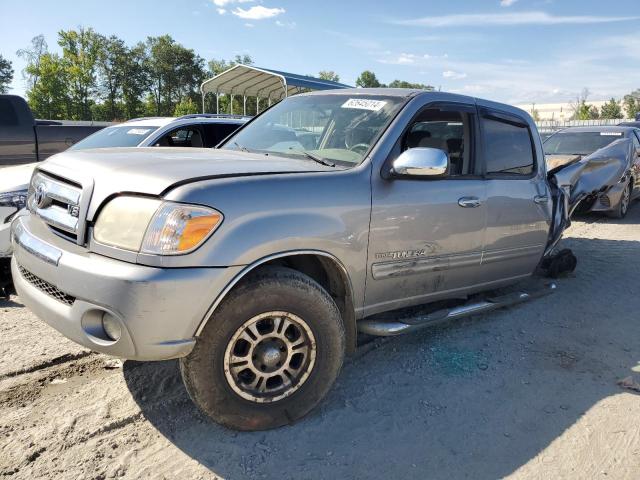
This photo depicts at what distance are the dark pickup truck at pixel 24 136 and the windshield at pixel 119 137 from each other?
1880mm

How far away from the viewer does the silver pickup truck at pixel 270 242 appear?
241 centimetres

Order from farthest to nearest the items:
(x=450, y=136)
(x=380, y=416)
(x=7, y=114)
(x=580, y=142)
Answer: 1. (x=580, y=142)
2. (x=7, y=114)
3. (x=450, y=136)
4. (x=380, y=416)

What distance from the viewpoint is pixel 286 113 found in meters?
4.19

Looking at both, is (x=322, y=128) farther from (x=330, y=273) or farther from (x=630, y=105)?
(x=630, y=105)

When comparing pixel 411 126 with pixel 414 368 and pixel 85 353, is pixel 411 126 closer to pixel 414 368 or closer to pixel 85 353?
pixel 414 368

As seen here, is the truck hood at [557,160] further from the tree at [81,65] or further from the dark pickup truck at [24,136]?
the tree at [81,65]

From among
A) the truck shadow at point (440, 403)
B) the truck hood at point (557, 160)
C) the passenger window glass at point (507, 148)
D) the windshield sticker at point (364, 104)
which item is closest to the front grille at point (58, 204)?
the truck shadow at point (440, 403)

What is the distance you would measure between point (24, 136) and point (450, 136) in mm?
6898

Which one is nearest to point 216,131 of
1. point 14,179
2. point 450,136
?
point 14,179

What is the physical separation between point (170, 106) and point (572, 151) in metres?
52.0

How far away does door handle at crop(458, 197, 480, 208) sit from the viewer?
12.0 feet

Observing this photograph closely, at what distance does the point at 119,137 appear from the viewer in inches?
255

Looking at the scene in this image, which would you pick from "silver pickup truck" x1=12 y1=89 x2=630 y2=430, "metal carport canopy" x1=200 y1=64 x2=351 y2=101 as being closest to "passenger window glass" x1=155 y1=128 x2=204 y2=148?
"silver pickup truck" x1=12 y1=89 x2=630 y2=430

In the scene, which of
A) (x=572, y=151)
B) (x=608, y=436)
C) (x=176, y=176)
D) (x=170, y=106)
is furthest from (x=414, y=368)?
(x=170, y=106)
